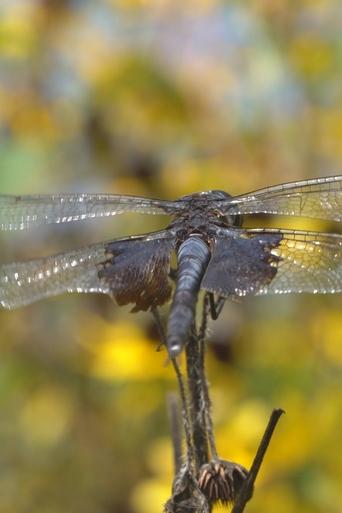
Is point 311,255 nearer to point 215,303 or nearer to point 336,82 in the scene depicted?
point 215,303

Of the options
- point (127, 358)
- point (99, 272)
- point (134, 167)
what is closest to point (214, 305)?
point (99, 272)

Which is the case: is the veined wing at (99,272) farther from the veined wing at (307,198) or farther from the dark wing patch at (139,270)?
the veined wing at (307,198)

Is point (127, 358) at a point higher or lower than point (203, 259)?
higher

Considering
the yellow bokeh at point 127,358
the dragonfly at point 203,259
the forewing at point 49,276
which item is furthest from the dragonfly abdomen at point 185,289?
the yellow bokeh at point 127,358

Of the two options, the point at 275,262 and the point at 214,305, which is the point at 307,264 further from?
the point at 214,305

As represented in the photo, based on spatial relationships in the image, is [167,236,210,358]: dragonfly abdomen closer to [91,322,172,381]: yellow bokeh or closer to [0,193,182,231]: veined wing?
[0,193,182,231]: veined wing

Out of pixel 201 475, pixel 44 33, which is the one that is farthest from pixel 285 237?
pixel 44 33

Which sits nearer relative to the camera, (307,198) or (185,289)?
(185,289)
